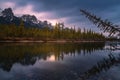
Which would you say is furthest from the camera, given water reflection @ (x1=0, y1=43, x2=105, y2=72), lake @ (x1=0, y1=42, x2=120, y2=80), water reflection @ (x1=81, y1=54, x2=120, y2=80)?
water reflection @ (x1=0, y1=43, x2=105, y2=72)

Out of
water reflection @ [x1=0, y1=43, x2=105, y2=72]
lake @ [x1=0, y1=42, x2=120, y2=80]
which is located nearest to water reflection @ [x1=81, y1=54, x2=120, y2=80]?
lake @ [x1=0, y1=42, x2=120, y2=80]

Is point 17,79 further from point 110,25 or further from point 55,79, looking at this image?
point 110,25

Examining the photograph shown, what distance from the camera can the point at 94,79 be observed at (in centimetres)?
1912

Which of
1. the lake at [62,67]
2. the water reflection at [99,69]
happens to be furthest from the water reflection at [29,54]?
the water reflection at [99,69]

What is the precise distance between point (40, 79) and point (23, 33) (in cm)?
13694

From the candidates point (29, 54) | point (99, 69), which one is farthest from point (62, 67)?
point (99, 69)

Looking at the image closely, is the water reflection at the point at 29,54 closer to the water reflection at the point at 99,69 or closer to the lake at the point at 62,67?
the lake at the point at 62,67

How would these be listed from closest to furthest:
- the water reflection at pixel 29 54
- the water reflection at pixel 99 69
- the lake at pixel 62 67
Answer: the water reflection at pixel 99 69 < the lake at pixel 62 67 < the water reflection at pixel 29 54

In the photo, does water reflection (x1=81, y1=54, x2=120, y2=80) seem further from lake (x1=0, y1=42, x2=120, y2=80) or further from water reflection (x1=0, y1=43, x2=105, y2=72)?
water reflection (x1=0, y1=43, x2=105, y2=72)

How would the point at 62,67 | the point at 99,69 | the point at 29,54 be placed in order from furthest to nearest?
the point at 29,54, the point at 62,67, the point at 99,69

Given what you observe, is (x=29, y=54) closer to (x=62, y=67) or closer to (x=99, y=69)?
(x=62, y=67)

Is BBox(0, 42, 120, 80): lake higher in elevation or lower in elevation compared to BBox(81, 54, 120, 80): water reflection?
lower

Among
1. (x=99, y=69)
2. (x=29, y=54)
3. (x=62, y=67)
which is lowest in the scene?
(x=29, y=54)

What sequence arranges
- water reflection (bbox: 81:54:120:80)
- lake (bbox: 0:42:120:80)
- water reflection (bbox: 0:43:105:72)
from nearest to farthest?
water reflection (bbox: 81:54:120:80), lake (bbox: 0:42:120:80), water reflection (bbox: 0:43:105:72)
